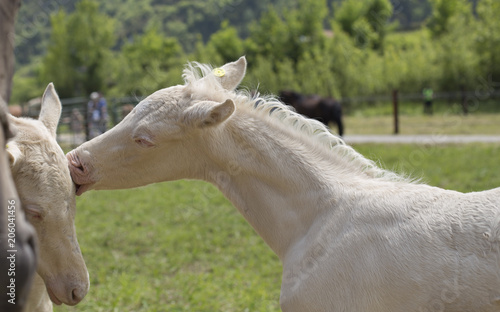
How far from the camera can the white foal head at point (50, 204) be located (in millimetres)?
2639

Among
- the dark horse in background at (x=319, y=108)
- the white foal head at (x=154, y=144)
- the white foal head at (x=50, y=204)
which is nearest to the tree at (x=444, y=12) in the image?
the dark horse in background at (x=319, y=108)

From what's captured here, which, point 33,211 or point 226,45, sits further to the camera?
point 226,45

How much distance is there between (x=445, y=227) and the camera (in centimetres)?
249

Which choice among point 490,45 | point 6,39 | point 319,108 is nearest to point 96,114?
point 319,108

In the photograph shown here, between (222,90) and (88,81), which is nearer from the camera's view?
(222,90)

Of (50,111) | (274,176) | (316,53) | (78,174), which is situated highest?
(50,111)

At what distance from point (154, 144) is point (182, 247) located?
4.25 meters

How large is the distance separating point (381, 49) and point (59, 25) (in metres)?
25.1

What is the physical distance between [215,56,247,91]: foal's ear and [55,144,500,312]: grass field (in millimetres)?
1034

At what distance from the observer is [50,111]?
3158 millimetres

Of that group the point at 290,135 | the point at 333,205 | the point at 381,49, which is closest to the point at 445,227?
the point at 333,205

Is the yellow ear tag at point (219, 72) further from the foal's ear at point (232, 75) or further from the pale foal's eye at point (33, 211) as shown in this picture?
the pale foal's eye at point (33, 211)

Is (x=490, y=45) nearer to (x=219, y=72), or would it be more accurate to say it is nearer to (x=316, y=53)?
(x=316, y=53)

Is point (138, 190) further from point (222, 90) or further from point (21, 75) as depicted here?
point (21, 75)
